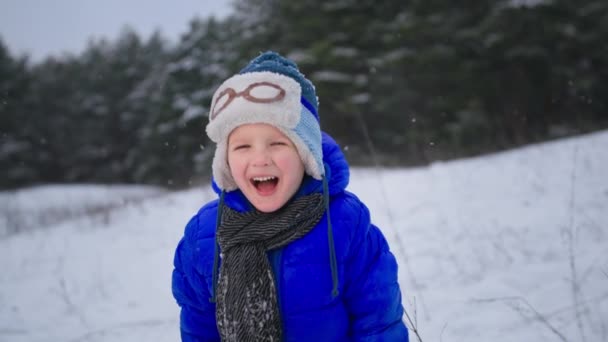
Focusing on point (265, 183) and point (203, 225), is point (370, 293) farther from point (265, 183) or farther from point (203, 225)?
point (203, 225)

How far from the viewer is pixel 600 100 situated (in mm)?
11492

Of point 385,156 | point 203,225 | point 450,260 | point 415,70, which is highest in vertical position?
point 415,70

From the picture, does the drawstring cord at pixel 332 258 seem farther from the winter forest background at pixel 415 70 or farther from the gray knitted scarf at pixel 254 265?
the winter forest background at pixel 415 70

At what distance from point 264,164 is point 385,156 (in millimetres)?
12695

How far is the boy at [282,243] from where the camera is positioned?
122 centimetres

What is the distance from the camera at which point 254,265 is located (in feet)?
4.03

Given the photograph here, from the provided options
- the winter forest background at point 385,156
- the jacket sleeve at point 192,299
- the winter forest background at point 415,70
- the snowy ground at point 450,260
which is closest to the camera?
the jacket sleeve at point 192,299

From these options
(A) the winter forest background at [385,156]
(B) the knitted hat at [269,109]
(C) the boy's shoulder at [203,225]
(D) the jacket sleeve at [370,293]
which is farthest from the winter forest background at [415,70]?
(D) the jacket sleeve at [370,293]

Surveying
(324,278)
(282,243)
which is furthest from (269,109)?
(324,278)

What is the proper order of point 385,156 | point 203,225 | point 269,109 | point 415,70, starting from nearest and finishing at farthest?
point 269,109
point 203,225
point 415,70
point 385,156

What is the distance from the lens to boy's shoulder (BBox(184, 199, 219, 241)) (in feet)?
4.53

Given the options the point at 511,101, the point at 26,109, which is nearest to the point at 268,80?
the point at 511,101

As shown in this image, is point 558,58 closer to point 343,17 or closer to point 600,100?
point 600,100

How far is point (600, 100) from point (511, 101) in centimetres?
269
